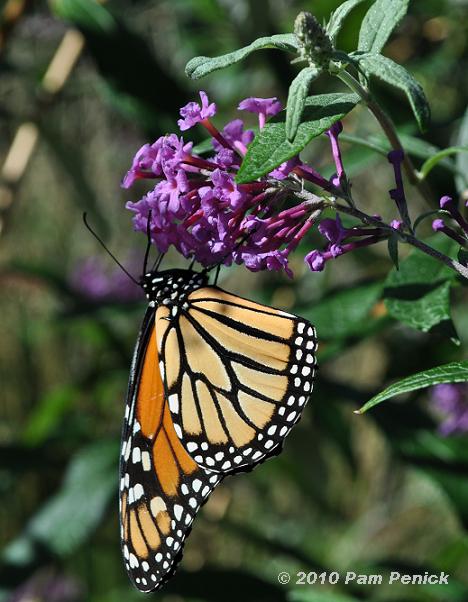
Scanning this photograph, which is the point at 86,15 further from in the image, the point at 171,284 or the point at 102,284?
the point at 102,284

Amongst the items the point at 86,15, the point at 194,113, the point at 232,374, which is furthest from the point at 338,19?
the point at 86,15

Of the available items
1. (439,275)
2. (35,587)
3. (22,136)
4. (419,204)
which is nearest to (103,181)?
(419,204)

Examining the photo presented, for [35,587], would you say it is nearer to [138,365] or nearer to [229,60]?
[138,365]

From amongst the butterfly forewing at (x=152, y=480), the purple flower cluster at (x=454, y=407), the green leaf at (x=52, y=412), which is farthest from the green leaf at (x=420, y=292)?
the green leaf at (x=52, y=412)

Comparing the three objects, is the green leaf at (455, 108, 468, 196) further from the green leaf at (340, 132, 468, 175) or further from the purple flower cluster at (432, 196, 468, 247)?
the purple flower cluster at (432, 196, 468, 247)

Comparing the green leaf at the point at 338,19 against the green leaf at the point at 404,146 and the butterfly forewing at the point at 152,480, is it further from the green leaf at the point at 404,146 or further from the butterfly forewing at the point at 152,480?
the butterfly forewing at the point at 152,480
